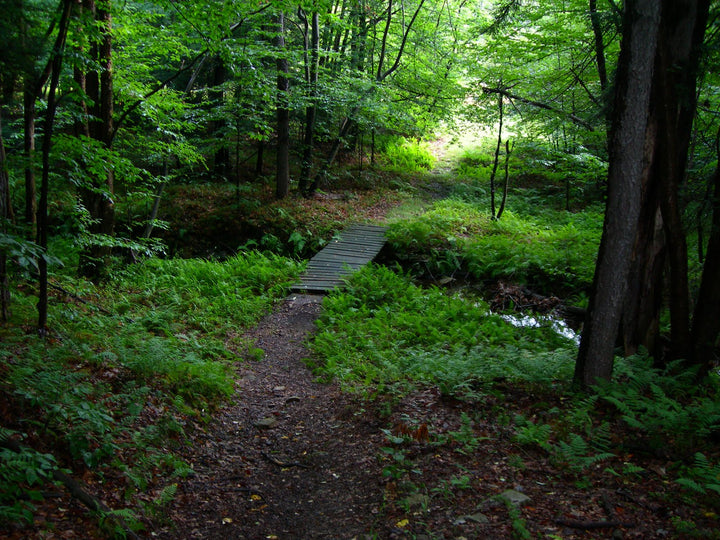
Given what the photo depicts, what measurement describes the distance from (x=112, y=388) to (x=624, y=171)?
19.1 ft

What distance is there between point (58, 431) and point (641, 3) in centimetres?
658

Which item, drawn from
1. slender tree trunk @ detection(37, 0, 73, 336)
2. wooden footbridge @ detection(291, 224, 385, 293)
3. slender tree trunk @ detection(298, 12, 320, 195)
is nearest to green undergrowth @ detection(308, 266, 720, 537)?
wooden footbridge @ detection(291, 224, 385, 293)

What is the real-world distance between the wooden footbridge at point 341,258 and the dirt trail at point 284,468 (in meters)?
4.55

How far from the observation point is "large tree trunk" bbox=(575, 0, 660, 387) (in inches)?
179

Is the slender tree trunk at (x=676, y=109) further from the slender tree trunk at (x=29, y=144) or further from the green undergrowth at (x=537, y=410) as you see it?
the slender tree trunk at (x=29, y=144)

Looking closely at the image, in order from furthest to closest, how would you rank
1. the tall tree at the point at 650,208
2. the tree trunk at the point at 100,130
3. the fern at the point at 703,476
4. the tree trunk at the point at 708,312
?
the tree trunk at the point at 100,130 < the tree trunk at the point at 708,312 < the tall tree at the point at 650,208 < the fern at the point at 703,476

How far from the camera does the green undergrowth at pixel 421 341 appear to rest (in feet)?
20.2

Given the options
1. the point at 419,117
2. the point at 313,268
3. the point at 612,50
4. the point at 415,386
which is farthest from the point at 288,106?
the point at 415,386

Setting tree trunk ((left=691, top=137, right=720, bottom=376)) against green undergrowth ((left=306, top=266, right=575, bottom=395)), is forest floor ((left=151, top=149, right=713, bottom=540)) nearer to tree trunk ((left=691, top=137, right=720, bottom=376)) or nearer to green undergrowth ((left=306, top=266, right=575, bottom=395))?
green undergrowth ((left=306, top=266, right=575, bottom=395))

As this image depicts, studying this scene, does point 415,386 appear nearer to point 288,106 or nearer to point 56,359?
point 56,359

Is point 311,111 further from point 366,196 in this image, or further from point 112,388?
point 112,388

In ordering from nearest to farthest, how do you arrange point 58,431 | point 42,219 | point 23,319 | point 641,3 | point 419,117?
point 58,431 < point 641,3 < point 42,219 < point 23,319 < point 419,117

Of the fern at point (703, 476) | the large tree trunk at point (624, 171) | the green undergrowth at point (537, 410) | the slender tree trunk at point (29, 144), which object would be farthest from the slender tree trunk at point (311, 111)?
the fern at point (703, 476)

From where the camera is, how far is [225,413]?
577 centimetres
